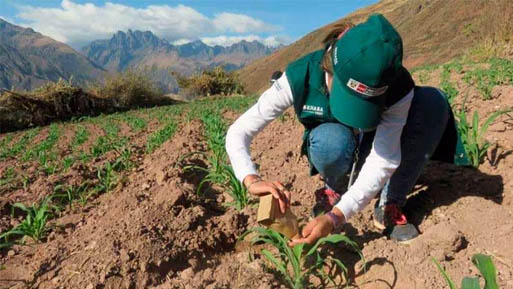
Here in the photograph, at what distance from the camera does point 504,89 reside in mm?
3930

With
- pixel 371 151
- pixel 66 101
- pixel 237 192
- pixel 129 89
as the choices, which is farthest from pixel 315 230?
pixel 129 89

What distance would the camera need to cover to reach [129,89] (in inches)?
976

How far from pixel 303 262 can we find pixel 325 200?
670 millimetres

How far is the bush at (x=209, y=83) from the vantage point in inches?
1313

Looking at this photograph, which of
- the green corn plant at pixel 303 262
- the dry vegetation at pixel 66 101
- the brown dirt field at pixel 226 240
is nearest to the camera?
the green corn plant at pixel 303 262

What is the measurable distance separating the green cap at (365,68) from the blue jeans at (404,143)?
0.53m

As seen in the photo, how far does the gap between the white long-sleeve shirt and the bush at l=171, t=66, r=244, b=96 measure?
31128mm

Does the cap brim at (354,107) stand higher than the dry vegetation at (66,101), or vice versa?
the cap brim at (354,107)

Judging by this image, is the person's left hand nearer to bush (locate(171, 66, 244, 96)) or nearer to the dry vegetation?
the dry vegetation

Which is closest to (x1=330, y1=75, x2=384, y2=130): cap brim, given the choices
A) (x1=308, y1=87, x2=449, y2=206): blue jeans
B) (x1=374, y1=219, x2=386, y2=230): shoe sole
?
(x1=308, y1=87, x2=449, y2=206): blue jeans

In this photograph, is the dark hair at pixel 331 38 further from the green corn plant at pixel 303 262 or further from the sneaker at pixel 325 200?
the sneaker at pixel 325 200

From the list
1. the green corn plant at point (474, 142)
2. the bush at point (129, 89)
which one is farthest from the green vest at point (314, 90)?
the bush at point (129, 89)

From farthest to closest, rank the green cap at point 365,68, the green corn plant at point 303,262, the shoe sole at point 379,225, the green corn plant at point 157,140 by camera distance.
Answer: the green corn plant at point 157,140, the shoe sole at point 379,225, the green corn plant at point 303,262, the green cap at point 365,68

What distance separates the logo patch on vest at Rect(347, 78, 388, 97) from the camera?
1.44m
